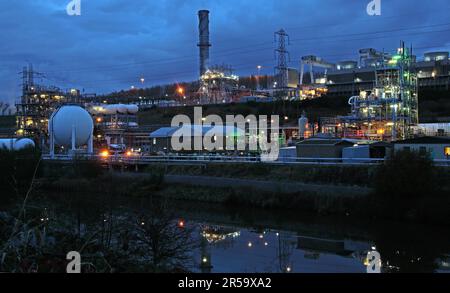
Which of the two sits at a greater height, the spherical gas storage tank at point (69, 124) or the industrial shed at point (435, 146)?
the spherical gas storage tank at point (69, 124)

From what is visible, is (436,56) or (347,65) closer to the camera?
(436,56)

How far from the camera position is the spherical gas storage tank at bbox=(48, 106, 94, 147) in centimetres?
4872

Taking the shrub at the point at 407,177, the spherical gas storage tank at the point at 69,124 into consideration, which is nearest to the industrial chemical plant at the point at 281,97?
the spherical gas storage tank at the point at 69,124

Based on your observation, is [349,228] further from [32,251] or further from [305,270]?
[32,251]

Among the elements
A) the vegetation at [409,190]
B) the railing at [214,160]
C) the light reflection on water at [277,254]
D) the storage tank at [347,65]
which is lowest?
the light reflection on water at [277,254]

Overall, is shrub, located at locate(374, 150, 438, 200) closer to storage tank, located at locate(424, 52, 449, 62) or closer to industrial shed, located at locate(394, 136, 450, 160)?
industrial shed, located at locate(394, 136, 450, 160)

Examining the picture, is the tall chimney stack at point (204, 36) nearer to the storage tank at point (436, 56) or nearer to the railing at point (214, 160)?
the storage tank at point (436, 56)

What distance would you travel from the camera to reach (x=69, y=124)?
48.7 meters

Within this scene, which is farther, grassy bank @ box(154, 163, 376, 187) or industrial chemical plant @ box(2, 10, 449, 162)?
industrial chemical plant @ box(2, 10, 449, 162)

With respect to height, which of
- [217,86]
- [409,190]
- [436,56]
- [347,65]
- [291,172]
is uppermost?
[436,56]

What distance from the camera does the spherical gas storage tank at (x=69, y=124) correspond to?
48.7 metres

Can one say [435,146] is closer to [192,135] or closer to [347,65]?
[192,135]

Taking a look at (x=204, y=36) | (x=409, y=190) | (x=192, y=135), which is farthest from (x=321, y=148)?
(x=204, y=36)

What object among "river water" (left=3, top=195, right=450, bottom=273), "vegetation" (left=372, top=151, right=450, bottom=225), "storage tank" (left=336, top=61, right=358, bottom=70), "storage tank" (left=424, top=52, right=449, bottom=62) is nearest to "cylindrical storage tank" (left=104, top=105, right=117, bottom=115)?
"storage tank" (left=336, top=61, right=358, bottom=70)
